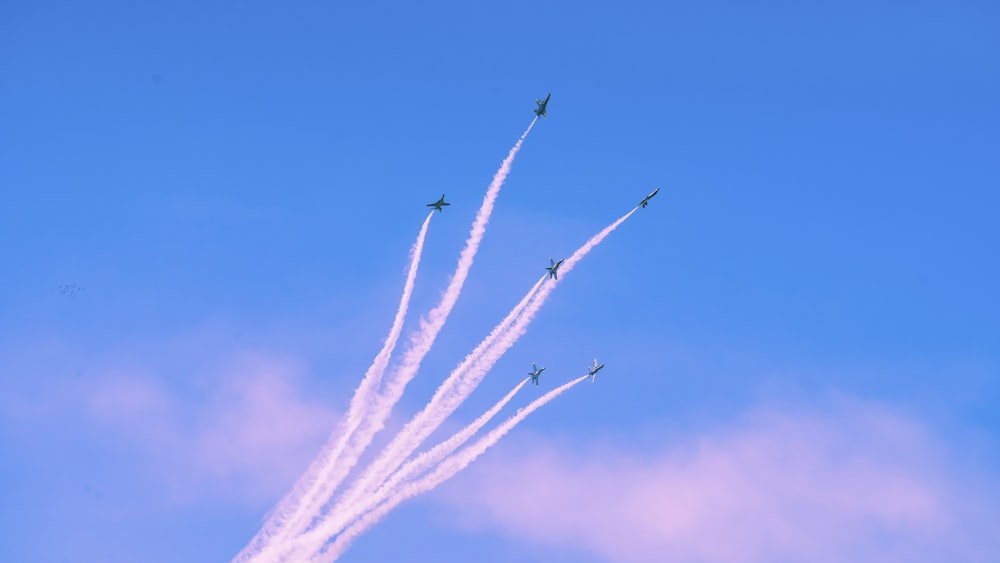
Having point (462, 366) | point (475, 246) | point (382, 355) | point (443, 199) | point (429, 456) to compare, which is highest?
point (443, 199)

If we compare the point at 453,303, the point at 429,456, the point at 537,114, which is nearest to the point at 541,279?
the point at 453,303

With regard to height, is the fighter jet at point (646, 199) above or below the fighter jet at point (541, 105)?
below

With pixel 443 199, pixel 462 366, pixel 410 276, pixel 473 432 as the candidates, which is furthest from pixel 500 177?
pixel 473 432

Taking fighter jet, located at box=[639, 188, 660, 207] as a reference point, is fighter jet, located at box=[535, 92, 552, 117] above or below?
above

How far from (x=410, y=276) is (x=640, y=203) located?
99.5 feet

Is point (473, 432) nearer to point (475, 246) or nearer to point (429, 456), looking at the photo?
point (429, 456)

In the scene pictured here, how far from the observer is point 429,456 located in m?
85.8

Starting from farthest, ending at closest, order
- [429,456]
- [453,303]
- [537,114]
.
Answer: [537,114]
[453,303]
[429,456]

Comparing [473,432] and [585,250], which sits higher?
[585,250]

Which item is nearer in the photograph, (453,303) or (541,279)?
(453,303)

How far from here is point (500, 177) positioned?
97375 millimetres

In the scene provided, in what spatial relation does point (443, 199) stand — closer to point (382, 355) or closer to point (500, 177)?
point (500, 177)

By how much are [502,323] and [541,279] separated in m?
9.74

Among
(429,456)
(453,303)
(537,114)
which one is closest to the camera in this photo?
(429,456)
